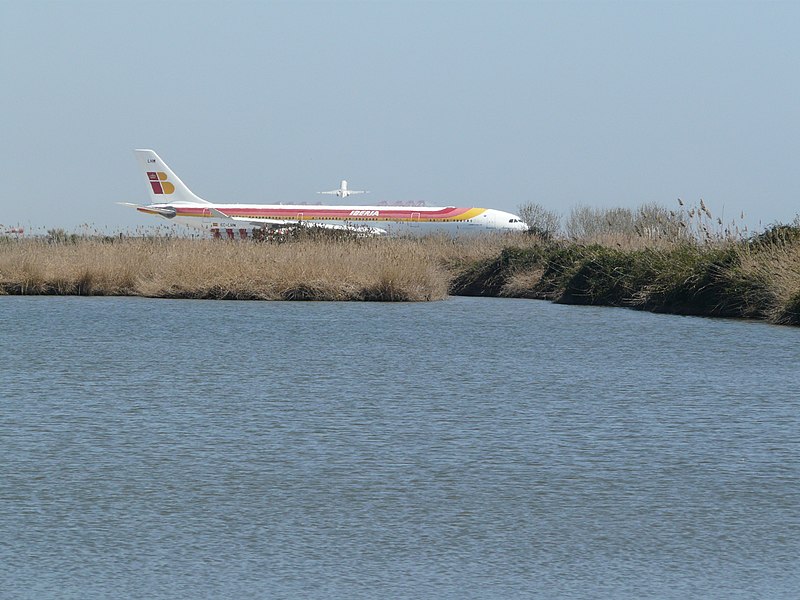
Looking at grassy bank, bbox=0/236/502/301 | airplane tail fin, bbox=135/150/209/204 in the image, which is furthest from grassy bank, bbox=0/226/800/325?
airplane tail fin, bbox=135/150/209/204

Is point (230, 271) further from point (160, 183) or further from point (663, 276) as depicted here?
point (160, 183)

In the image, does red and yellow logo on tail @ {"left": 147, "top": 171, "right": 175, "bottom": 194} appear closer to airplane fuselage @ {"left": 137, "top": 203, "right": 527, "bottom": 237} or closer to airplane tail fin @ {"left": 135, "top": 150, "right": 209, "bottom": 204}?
airplane tail fin @ {"left": 135, "top": 150, "right": 209, "bottom": 204}

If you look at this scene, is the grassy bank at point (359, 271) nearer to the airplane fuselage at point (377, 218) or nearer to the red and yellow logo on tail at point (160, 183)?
the airplane fuselage at point (377, 218)

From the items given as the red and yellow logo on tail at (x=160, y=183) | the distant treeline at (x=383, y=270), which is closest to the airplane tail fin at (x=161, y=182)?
the red and yellow logo on tail at (x=160, y=183)

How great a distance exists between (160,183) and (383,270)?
135ft

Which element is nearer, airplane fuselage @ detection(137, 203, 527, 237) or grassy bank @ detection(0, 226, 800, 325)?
grassy bank @ detection(0, 226, 800, 325)

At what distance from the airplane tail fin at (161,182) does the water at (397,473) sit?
2040 inches

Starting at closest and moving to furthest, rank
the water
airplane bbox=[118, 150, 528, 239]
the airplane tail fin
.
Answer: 1. the water
2. airplane bbox=[118, 150, 528, 239]
3. the airplane tail fin

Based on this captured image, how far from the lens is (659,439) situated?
11.0 meters

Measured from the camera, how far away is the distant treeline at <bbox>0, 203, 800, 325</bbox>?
28828mm

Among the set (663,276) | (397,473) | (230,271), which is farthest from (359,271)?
(397,473)

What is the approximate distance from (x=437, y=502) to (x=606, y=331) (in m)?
15.4

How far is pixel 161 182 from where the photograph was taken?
230 ft

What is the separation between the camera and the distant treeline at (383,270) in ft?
94.6
